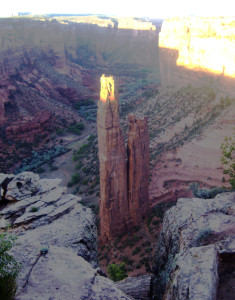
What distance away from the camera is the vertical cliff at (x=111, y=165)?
18453mm

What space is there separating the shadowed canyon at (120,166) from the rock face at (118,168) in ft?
0.27

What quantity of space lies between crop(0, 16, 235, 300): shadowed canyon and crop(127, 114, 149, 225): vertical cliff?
9 centimetres

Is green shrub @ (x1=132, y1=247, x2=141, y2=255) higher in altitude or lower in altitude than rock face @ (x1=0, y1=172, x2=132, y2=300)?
lower

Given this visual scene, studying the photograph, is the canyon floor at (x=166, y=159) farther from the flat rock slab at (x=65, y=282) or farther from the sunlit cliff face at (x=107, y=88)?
the sunlit cliff face at (x=107, y=88)

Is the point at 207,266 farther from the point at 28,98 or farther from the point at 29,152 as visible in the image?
the point at 28,98

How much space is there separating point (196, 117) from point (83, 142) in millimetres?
18895

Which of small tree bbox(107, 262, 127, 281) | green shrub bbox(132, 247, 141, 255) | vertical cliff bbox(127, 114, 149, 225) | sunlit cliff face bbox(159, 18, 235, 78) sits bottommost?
green shrub bbox(132, 247, 141, 255)

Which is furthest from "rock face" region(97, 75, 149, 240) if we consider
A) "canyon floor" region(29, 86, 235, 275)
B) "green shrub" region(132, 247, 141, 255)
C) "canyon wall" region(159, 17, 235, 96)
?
"canyon wall" region(159, 17, 235, 96)

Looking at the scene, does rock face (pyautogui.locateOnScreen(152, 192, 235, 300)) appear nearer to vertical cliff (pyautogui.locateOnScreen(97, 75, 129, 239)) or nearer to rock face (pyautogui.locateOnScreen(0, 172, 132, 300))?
rock face (pyautogui.locateOnScreen(0, 172, 132, 300))

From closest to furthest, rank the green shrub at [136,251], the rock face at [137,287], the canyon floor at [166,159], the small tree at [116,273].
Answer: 1. the rock face at [137,287]
2. the small tree at [116,273]
3. the green shrub at [136,251]
4. the canyon floor at [166,159]

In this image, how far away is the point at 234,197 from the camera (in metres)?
15.1

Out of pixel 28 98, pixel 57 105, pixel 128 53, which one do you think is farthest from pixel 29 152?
pixel 128 53

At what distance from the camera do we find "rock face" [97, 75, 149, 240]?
18672 millimetres

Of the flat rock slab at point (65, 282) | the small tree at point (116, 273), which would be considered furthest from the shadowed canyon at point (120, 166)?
the small tree at point (116, 273)
